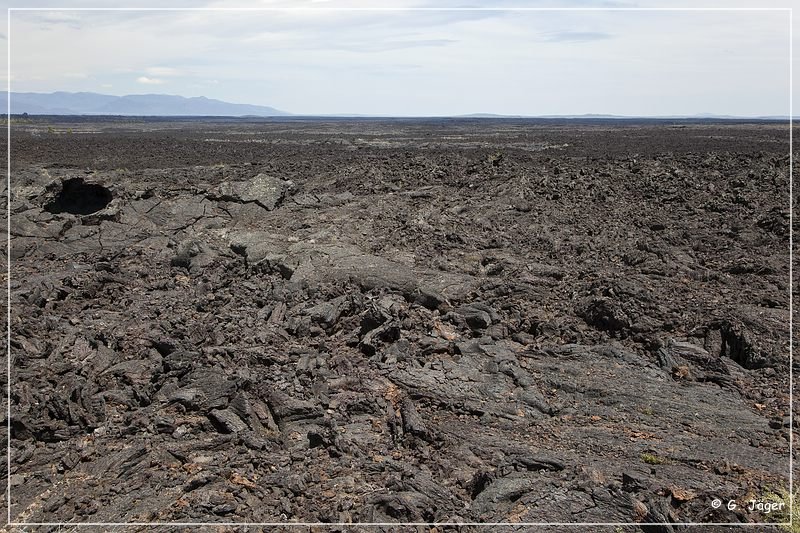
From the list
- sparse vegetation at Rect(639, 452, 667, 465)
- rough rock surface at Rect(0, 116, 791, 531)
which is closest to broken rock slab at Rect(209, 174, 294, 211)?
rough rock surface at Rect(0, 116, 791, 531)

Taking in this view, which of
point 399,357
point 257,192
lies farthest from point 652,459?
point 257,192

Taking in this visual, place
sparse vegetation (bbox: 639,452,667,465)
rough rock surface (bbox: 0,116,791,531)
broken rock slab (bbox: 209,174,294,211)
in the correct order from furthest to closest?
1. broken rock slab (bbox: 209,174,294,211)
2. sparse vegetation (bbox: 639,452,667,465)
3. rough rock surface (bbox: 0,116,791,531)

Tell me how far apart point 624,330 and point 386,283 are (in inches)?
198

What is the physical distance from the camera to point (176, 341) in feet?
32.9

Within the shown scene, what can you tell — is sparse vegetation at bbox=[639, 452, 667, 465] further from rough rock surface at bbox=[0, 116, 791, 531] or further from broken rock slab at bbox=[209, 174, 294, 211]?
broken rock slab at bbox=[209, 174, 294, 211]

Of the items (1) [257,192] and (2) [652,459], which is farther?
(1) [257,192]

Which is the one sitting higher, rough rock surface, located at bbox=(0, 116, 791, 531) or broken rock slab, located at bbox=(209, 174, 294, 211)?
broken rock slab, located at bbox=(209, 174, 294, 211)

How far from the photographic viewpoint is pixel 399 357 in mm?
9664

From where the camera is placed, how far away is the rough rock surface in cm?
646

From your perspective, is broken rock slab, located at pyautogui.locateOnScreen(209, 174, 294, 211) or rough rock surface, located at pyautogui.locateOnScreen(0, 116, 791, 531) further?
broken rock slab, located at pyautogui.locateOnScreen(209, 174, 294, 211)

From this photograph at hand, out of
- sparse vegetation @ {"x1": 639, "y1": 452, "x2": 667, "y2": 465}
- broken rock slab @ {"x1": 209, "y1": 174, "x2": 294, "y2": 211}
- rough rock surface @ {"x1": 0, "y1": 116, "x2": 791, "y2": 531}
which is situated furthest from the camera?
broken rock slab @ {"x1": 209, "y1": 174, "x2": 294, "y2": 211}

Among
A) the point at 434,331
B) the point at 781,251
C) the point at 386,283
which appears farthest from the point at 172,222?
the point at 781,251

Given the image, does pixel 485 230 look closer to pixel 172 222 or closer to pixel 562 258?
pixel 562 258

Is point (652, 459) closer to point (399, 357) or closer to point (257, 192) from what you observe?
point (399, 357)
